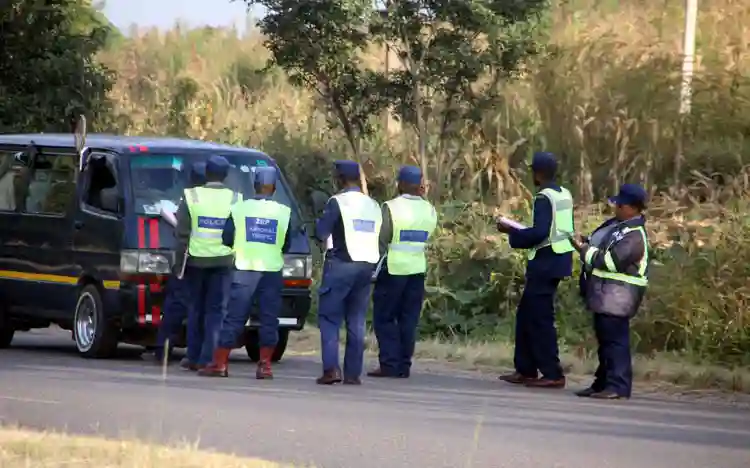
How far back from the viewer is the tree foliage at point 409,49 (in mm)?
23156

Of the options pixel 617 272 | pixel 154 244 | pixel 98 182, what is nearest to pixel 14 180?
pixel 98 182

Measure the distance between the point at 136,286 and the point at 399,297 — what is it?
2.26m

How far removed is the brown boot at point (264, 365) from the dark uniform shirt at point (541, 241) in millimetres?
2138

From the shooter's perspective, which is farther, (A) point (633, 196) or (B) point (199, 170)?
(B) point (199, 170)

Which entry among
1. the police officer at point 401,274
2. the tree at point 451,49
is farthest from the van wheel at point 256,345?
the tree at point 451,49

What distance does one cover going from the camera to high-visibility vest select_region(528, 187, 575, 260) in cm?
1439

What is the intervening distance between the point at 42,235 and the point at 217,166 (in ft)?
7.90

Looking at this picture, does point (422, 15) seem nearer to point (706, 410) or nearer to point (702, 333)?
point (702, 333)

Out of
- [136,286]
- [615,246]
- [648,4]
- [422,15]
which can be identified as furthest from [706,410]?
[648,4]

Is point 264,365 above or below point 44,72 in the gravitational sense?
below

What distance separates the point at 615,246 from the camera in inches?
533

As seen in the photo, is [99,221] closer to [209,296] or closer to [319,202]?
[209,296]

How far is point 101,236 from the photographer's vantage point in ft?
51.4

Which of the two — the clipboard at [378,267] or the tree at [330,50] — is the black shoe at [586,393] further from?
the tree at [330,50]
